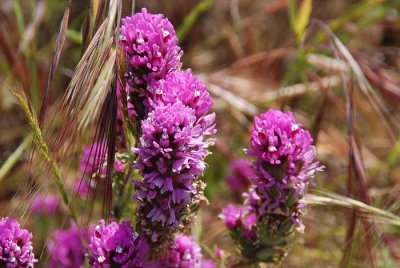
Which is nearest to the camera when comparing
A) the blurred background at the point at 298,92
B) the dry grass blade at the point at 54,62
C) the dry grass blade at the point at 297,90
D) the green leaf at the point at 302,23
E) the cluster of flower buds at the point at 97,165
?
the cluster of flower buds at the point at 97,165

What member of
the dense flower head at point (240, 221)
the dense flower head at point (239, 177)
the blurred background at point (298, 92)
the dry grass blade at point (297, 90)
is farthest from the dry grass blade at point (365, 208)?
the dry grass blade at point (297, 90)

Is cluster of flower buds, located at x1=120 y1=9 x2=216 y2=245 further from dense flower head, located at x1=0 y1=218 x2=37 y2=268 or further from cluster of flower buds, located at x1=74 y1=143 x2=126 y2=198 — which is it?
dense flower head, located at x1=0 y1=218 x2=37 y2=268

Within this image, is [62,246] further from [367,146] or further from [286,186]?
[367,146]

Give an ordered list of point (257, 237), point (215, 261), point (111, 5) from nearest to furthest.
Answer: point (111, 5) → point (257, 237) → point (215, 261)

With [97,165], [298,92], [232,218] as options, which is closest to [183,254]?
[232,218]

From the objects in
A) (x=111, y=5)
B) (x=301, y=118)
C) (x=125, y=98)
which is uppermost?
(x=301, y=118)

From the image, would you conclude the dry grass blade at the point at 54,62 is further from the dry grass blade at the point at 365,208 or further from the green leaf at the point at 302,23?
the green leaf at the point at 302,23

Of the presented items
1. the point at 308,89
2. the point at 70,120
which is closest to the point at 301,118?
the point at 308,89
